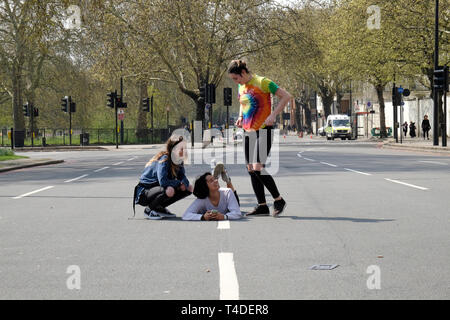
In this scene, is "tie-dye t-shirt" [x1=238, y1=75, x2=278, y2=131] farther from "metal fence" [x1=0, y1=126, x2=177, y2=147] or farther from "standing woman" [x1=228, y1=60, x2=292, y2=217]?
"metal fence" [x1=0, y1=126, x2=177, y2=147]

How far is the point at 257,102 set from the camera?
9.34 metres

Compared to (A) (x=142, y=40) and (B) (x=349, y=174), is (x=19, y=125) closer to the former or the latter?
(A) (x=142, y=40)

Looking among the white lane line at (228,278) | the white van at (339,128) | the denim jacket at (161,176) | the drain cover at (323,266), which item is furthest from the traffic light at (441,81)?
the drain cover at (323,266)

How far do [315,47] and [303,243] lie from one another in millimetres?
44423

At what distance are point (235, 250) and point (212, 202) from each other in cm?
252

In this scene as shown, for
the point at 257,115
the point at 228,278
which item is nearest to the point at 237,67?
the point at 257,115

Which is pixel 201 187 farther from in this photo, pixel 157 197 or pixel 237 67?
pixel 237 67

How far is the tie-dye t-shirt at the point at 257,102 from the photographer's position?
934 cm

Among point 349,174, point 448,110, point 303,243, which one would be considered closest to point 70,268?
point 303,243

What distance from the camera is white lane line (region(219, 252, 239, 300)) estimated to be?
16.7ft

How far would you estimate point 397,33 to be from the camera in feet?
139

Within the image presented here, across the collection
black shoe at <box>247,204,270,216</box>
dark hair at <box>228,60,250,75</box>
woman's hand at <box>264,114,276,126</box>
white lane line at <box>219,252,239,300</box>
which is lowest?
white lane line at <box>219,252,239,300</box>

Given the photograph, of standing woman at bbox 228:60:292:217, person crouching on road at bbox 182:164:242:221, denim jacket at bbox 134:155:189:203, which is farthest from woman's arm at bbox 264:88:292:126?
denim jacket at bbox 134:155:189:203

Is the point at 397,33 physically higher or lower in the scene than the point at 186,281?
higher
